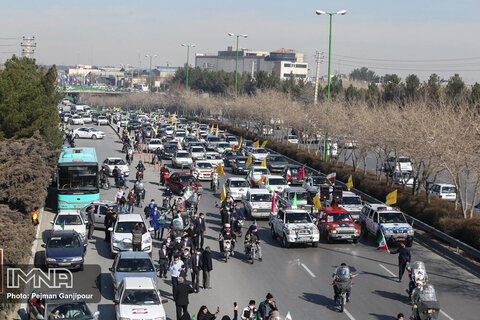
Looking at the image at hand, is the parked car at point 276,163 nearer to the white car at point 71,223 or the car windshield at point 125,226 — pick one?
the white car at point 71,223

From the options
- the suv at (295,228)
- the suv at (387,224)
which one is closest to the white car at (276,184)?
the suv at (387,224)

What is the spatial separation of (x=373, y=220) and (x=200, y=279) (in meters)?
9.86

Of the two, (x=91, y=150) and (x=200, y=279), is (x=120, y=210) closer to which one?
(x=91, y=150)

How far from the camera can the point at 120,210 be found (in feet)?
95.5

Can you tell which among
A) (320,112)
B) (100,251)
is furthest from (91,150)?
(320,112)

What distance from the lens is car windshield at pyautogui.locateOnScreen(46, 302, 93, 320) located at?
15.0 metres

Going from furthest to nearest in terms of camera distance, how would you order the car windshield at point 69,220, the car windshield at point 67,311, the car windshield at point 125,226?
1. the car windshield at point 69,220
2. the car windshield at point 125,226
3. the car windshield at point 67,311

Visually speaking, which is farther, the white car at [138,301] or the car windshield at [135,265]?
the car windshield at [135,265]

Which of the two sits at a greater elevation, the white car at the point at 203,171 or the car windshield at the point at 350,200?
the car windshield at the point at 350,200

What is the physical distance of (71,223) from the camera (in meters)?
25.5

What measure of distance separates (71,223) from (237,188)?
12986mm

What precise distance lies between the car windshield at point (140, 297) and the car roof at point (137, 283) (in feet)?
0.38

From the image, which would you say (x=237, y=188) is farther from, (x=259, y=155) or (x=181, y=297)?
(x=181, y=297)

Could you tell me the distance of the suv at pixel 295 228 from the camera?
25.6 m
